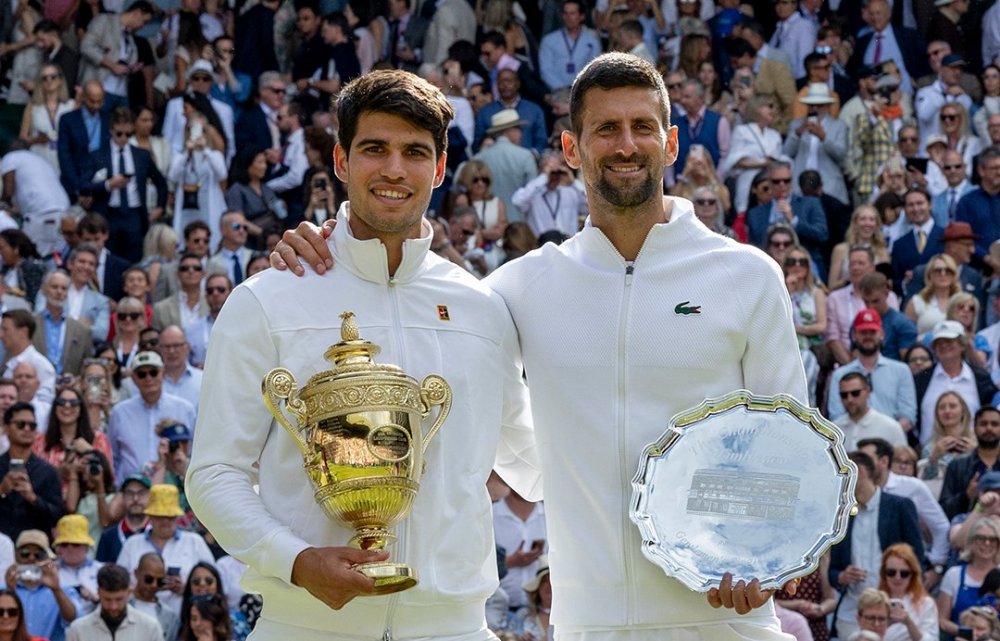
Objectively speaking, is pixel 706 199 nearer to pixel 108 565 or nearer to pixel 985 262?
pixel 985 262

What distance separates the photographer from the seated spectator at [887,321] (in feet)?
51.1

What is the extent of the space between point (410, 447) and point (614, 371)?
82 centimetres

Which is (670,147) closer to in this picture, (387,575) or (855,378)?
(387,575)

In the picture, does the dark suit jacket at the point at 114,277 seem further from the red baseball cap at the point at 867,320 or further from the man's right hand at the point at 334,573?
the man's right hand at the point at 334,573

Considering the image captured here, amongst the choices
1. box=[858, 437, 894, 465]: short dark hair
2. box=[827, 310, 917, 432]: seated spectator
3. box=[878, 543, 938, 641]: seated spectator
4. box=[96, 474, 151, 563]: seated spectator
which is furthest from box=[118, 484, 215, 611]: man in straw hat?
box=[827, 310, 917, 432]: seated spectator

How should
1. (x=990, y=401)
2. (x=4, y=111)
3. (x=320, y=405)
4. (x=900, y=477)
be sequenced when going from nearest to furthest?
1. (x=320, y=405)
2. (x=900, y=477)
3. (x=990, y=401)
4. (x=4, y=111)

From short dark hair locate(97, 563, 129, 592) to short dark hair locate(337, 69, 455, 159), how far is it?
20.8ft

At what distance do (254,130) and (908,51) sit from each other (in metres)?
6.41

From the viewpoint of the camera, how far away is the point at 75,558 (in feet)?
41.5

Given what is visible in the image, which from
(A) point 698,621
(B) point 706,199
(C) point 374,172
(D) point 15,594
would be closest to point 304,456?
(C) point 374,172

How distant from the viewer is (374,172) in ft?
19.9

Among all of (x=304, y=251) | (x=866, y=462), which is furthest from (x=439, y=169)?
(x=866, y=462)

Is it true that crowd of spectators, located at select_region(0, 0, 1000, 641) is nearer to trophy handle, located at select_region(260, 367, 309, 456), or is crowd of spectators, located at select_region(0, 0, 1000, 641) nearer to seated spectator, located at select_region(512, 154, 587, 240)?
seated spectator, located at select_region(512, 154, 587, 240)

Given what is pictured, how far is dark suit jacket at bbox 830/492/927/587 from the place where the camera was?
1259 cm
